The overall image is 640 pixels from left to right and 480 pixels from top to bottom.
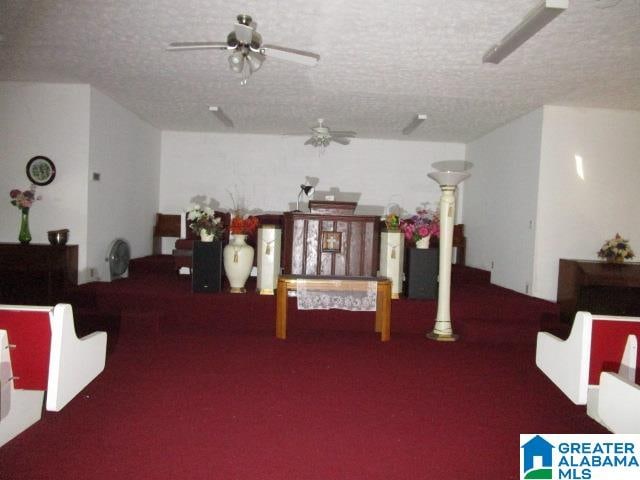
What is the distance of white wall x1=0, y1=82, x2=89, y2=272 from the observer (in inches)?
226

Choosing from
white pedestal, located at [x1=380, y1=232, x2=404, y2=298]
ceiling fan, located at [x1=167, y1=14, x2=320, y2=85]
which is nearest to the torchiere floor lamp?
white pedestal, located at [x1=380, y1=232, x2=404, y2=298]

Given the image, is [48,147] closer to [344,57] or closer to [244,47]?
[244,47]

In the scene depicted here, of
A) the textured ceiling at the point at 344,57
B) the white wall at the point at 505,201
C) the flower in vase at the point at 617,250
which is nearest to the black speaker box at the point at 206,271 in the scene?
the textured ceiling at the point at 344,57

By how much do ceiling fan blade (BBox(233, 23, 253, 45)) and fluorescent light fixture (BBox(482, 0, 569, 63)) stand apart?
6.80ft

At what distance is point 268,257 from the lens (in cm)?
554

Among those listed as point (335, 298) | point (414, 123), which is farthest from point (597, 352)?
point (414, 123)

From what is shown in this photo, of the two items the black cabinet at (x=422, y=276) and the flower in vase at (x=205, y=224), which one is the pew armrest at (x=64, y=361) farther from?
the black cabinet at (x=422, y=276)

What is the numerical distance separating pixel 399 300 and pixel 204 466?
341cm

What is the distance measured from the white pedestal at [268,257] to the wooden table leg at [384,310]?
1.32 meters

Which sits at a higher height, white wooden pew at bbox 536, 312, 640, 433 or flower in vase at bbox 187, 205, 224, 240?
flower in vase at bbox 187, 205, 224, 240

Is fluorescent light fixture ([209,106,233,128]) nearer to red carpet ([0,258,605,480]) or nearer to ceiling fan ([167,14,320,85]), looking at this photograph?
red carpet ([0,258,605,480])

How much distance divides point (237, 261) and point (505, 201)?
4.30 m

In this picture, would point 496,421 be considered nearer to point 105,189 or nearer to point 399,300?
point 399,300

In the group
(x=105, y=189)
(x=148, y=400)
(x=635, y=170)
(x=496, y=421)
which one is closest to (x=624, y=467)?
(x=496, y=421)
